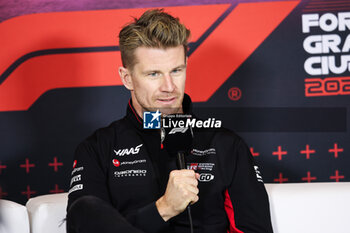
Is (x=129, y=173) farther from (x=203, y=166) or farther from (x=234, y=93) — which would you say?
(x=234, y=93)

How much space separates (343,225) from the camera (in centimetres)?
171

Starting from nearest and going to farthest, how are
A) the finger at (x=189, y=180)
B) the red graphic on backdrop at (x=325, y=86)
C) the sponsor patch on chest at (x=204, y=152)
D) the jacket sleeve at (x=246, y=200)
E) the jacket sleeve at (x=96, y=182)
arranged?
the finger at (x=189, y=180) → the jacket sleeve at (x=96, y=182) → the jacket sleeve at (x=246, y=200) → the sponsor patch on chest at (x=204, y=152) → the red graphic on backdrop at (x=325, y=86)

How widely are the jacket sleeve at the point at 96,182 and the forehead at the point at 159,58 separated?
12.4 inches

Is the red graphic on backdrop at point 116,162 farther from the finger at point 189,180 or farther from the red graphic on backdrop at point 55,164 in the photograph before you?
the red graphic on backdrop at point 55,164

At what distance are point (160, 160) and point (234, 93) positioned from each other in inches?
27.8

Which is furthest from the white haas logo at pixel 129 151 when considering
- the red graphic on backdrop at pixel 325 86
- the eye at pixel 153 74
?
the red graphic on backdrop at pixel 325 86

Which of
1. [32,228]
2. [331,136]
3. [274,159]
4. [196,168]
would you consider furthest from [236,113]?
[32,228]

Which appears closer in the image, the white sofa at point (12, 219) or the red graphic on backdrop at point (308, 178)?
the white sofa at point (12, 219)

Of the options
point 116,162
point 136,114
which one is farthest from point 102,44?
point 116,162

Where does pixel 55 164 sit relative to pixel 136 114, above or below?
below

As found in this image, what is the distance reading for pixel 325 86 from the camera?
7.31ft

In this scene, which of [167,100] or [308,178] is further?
[308,178]

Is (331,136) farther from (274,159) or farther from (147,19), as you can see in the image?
(147,19)

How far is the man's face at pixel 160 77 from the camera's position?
5.30 ft
